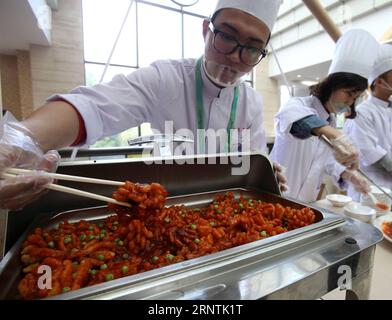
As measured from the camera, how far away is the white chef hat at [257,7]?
114 cm

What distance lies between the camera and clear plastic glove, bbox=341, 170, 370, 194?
1653 millimetres

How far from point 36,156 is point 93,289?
0.45 meters

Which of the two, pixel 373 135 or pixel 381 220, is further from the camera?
pixel 373 135

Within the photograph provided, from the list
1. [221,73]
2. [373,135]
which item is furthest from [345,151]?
[373,135]

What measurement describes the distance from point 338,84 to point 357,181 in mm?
824

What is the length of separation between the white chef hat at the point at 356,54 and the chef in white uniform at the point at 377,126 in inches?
20.4

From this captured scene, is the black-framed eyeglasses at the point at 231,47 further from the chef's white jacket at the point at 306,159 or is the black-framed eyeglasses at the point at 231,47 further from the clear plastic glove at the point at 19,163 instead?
the chef's white jacket at the point at 306,159

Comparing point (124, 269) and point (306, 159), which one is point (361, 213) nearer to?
point (306, 159)

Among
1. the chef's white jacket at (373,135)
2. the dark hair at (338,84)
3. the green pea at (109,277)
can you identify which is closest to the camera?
the green pea at (109,277)

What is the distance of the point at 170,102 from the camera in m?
1.40

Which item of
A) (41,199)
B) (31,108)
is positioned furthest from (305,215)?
(31,108)

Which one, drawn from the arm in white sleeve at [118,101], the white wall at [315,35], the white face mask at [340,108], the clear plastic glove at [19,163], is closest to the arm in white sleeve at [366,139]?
the white face mask at [340,108]

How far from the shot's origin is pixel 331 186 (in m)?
4.84
